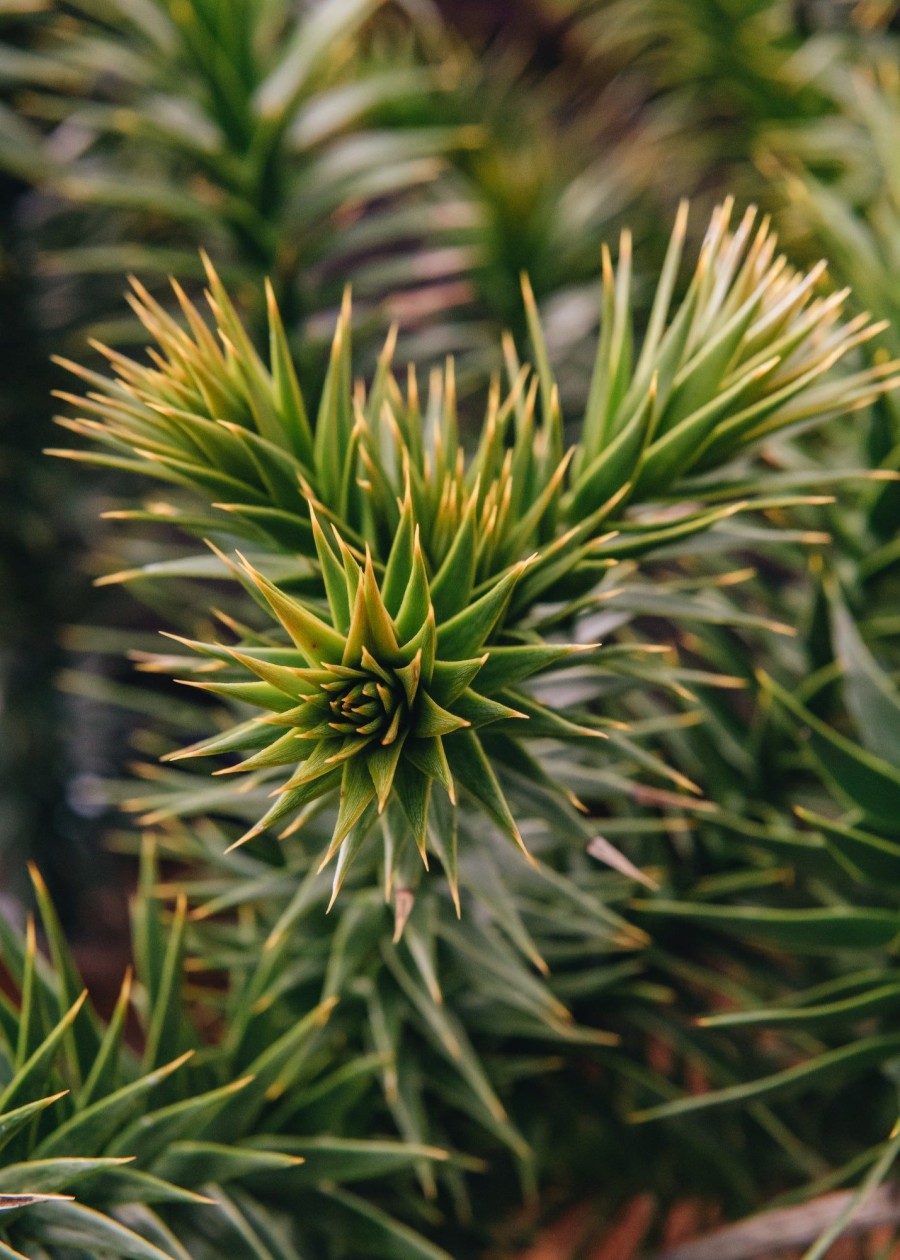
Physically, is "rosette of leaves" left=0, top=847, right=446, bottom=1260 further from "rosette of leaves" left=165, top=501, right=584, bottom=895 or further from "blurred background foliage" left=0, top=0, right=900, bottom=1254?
"rosette of leaves" left=165, top=501, right=584, bottom=895

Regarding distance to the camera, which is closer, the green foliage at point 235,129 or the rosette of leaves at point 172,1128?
the rosette of leaves at point 172,1128

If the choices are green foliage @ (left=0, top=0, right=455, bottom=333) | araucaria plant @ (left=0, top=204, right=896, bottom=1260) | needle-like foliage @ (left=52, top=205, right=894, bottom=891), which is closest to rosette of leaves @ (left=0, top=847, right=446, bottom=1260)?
araucaria plant @ (left=0, top=204, right=896, bottom=1260)

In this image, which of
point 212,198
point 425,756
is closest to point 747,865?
point 425,756

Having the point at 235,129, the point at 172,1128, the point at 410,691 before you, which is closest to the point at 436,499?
the point at 410,691

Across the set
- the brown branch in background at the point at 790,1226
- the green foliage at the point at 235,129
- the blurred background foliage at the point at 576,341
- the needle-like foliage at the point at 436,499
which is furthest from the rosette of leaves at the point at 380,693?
the green foliage at the point at 235,129

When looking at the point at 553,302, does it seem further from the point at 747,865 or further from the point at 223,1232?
the point at 223,1232

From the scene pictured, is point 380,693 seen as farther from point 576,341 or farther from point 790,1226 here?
point 576,341

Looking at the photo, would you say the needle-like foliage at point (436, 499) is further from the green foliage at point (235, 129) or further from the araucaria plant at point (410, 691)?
the green foliage at point (235, 129)
